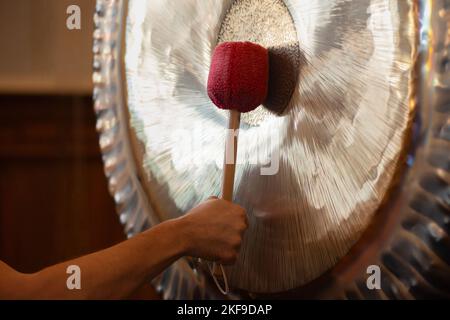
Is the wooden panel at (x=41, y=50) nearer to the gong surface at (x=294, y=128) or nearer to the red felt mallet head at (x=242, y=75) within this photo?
the gong surface at (x=294, y=128)

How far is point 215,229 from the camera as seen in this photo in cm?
64

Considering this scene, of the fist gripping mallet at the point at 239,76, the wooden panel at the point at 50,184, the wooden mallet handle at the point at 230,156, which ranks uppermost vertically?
the fist gripping mallet at the point at 239,76

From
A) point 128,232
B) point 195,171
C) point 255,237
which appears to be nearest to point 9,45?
point 128,232

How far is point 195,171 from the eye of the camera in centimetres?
76

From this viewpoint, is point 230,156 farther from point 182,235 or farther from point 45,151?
point 45,151

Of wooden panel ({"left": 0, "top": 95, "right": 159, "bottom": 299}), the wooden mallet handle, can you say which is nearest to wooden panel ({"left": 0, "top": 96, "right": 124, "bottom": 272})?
wooden panel ({"left": 0, "top": 95, "right": 159, "bottom": 299})

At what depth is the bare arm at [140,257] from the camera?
1.89 ft

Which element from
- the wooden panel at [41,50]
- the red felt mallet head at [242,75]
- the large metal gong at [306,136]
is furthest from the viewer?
the wooden panel at [41,50]

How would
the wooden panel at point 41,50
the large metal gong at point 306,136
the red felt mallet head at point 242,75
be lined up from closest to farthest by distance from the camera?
the large metal gong at point 306,136 → the red felt mallet head at point 242,75 → the wooden panel at point 41,50

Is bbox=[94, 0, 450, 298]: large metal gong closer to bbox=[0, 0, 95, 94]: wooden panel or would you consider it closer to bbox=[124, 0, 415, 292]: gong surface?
bbox=[124, 0, 415, 292]: gong surface

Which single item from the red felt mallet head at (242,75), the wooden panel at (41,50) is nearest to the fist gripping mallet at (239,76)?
the red felt mallet head at (242,75)

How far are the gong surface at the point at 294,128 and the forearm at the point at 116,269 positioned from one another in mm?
95

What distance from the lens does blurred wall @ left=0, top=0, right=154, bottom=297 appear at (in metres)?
1.43

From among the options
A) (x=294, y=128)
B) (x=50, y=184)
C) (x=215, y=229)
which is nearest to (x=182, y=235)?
(x=215, y=229)
